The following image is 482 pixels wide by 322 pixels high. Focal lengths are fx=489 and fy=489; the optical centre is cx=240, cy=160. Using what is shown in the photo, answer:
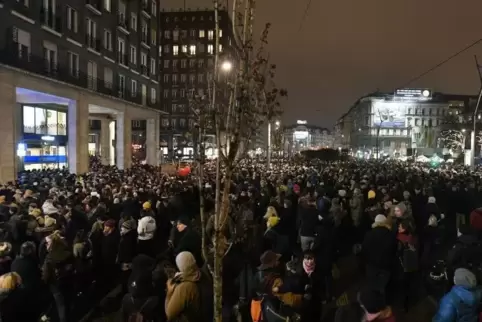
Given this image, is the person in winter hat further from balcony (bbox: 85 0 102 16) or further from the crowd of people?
balcony (bbox: 85 0 102 16)

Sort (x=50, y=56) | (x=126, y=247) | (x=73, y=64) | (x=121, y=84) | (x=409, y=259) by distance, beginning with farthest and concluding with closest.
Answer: (x=121, y=84)
(x=73, y=64)
(x=50, y=56)
(x=126, y=247)
(x=409, y=259)

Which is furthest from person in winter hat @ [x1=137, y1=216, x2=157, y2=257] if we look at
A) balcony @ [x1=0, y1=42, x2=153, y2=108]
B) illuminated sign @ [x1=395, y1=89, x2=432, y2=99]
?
illuminated sign @ [x1=395, y1=89, x2=432, y2=99]

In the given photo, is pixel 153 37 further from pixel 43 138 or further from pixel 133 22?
pixel 43 138

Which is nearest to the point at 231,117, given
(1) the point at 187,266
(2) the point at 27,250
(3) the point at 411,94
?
(1) the point at 187,266

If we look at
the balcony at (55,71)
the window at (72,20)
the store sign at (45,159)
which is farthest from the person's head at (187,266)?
the store sign at (45,159)

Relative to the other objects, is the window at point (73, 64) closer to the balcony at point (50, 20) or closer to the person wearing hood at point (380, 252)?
the balcony at point (50, 20)

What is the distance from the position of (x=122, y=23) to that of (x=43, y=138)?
1298cm

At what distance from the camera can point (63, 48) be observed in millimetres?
32031

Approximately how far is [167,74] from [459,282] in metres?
112

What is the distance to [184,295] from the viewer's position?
569 centimetres

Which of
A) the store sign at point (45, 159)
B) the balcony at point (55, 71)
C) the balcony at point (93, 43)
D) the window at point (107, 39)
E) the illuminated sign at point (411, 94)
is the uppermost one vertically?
the illuminated sign at point (411, 94)

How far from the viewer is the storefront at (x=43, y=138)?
34094 mm

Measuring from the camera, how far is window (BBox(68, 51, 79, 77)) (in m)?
32.8

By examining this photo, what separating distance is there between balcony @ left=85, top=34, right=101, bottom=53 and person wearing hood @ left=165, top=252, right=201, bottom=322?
33.1 metres
